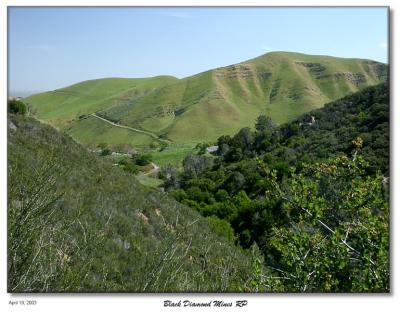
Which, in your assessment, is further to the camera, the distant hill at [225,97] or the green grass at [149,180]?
the distant hill at [225,97]

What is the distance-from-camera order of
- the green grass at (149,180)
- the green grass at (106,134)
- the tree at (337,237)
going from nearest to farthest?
1. the tree at (337,237)
2. the green grass at (149,180)
3. the green grass at (106,134)

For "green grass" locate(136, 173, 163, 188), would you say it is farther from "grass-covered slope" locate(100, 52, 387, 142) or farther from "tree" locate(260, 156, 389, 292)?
"grass-covered slope" locate(100, 52, 387, 142)

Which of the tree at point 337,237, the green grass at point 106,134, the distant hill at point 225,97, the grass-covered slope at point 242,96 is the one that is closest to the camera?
the tree at point 337,237

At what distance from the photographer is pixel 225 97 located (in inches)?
3442

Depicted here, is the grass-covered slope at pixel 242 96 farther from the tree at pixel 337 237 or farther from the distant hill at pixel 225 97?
the tree at pixel 337 237

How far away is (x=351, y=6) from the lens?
12.2ft

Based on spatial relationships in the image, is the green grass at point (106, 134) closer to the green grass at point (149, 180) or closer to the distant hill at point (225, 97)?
the distant hill at point (225, 97)

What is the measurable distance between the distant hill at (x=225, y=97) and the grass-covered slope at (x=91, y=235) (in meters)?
54.9

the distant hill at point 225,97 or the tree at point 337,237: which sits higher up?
the tree at point 337,237

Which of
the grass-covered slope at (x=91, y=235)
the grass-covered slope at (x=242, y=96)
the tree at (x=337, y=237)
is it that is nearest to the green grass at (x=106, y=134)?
the grass-covered slope at (x=242, y=96)

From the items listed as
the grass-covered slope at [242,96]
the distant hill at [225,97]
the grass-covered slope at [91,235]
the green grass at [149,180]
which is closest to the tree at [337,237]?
the grass-covered slope at [91,235]

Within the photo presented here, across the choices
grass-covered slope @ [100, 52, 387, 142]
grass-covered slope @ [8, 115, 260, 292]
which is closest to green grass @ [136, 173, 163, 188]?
grass-covered slope @ [8, 115, 260, 292]

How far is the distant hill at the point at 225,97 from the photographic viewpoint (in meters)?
73.9

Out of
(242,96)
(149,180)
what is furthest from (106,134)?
(242,96)
